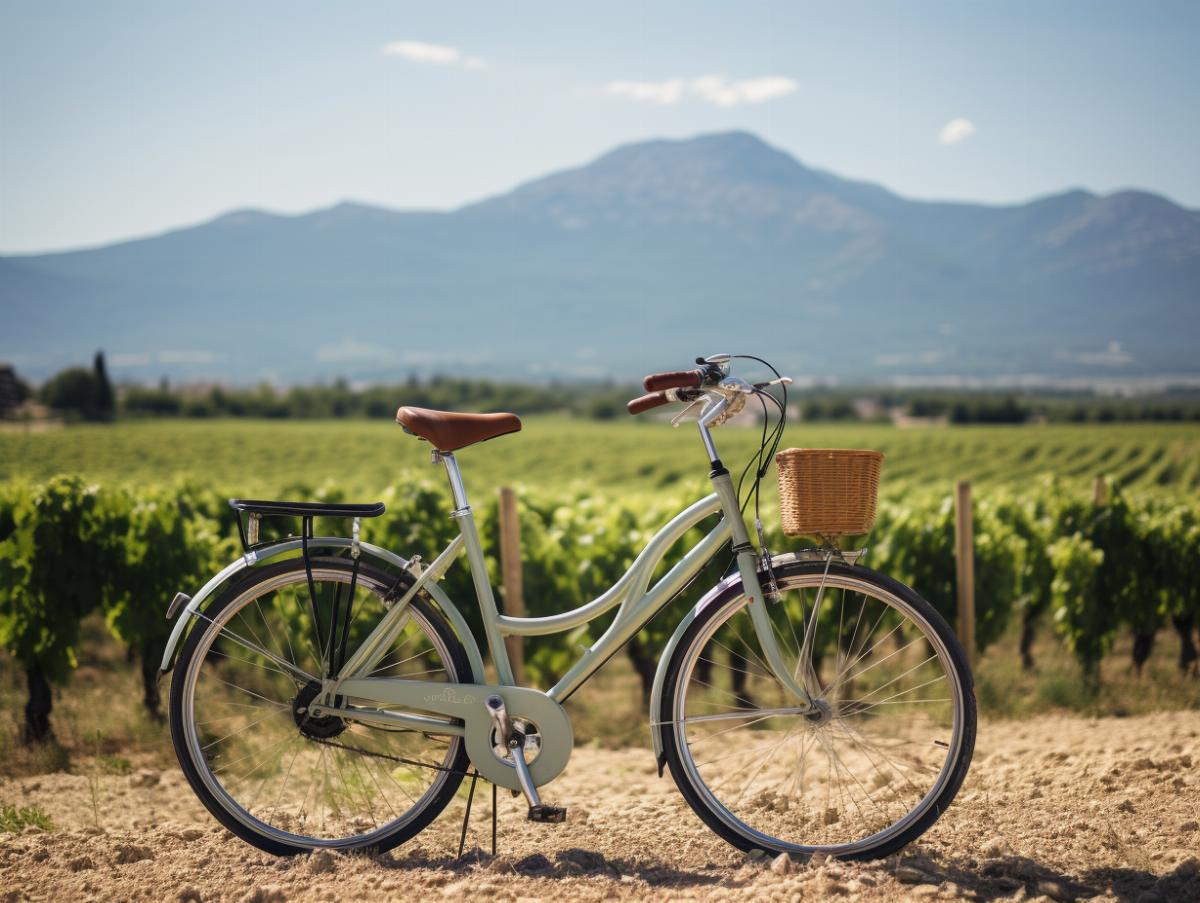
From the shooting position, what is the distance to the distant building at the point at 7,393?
44.1 meters

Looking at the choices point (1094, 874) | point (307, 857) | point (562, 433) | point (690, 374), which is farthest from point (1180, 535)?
point (562, 433)

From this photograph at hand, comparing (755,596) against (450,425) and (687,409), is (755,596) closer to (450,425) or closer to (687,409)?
(687,409)

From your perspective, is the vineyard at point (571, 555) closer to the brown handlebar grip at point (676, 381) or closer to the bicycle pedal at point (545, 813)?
the bicycle pedal at point (545, 813)

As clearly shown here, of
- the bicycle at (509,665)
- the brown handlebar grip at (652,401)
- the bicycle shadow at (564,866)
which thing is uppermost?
the brown handlebar grip at (652,401)

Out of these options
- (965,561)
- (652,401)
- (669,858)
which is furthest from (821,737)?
(965,561)

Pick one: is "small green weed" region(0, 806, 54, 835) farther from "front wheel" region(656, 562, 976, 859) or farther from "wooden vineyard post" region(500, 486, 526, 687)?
"wooden vineyard post" region(500, 486, 526, 687)

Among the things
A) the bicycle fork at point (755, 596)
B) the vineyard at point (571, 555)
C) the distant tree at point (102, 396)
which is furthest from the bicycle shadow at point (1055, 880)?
the distant tree at point (102, 396)

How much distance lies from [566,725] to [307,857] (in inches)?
32.8

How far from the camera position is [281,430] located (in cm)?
6031

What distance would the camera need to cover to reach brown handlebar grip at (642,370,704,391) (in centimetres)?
278

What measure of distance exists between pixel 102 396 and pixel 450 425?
66.6 meters

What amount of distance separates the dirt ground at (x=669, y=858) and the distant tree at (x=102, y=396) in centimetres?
6271

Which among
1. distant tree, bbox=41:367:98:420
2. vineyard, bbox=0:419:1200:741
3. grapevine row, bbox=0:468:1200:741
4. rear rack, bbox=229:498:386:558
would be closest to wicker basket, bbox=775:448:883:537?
rear rack, bbox=229:498:386:558

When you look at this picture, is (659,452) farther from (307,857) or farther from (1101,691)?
(307,857)
